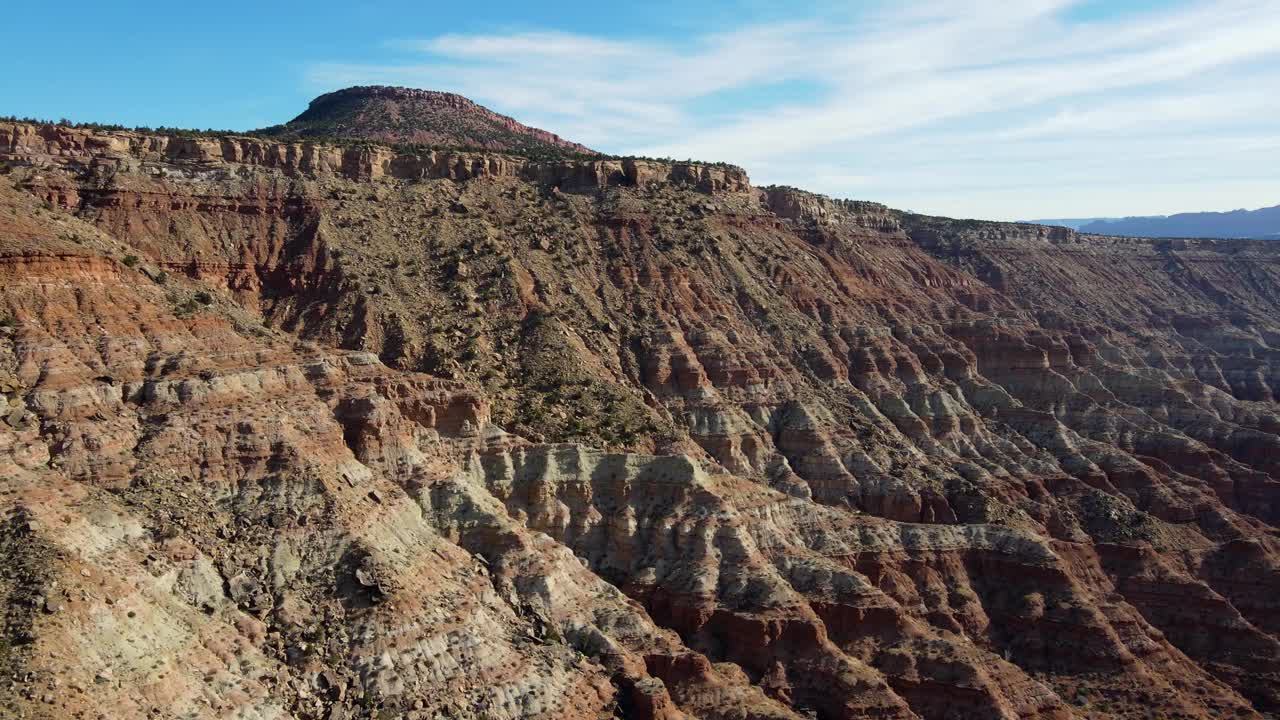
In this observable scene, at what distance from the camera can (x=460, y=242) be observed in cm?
10169

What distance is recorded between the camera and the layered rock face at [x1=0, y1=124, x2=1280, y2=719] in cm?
5166

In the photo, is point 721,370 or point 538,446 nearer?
point 538,446

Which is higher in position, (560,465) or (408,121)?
(408,121)

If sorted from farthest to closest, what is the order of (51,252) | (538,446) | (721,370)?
(721,370), (538,446), (51,252)

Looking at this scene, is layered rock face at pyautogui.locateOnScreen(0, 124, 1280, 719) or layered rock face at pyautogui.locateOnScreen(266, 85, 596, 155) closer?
layered rock face at pyautogui.locateOnScreen(0, 124, 1280, 719)

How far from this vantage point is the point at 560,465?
75.2m

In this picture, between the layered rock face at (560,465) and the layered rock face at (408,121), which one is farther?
the layered rock face at (408,121)

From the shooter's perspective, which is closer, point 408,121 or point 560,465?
point 560,465

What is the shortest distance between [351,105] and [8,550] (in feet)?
478

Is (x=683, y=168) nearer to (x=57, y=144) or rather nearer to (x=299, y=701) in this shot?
(x=57, y=144)

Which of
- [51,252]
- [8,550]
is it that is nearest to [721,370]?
[51,252]

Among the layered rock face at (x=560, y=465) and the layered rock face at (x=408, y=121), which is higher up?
the layered rock face at (x=408, y=121)

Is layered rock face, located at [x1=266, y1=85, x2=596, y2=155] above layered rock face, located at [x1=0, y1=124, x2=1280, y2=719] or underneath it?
above

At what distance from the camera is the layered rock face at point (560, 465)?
169 feet
